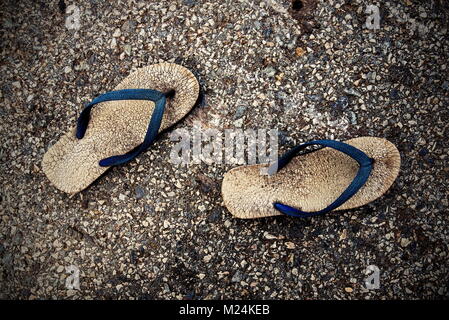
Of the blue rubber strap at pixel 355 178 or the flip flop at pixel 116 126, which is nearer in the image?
the blue rubber strap at pixel 355 178

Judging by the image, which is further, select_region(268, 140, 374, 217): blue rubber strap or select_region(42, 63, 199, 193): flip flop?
select_region(42, 63, 199, 193): flip flop

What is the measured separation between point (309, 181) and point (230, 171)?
0.96ft

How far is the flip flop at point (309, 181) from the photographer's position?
4.29ft

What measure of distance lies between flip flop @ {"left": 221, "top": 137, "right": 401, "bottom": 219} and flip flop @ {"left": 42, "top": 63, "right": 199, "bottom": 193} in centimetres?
35

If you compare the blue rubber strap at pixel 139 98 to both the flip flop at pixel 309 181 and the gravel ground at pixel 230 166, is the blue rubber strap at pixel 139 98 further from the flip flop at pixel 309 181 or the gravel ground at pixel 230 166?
the flip flop at pixel 309 181

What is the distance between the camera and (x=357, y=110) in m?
1.38

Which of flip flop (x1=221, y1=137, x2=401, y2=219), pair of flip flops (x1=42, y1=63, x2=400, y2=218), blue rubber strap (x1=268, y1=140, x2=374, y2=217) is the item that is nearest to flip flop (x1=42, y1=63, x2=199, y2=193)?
pair of flip flops (x1=42, y1=63, x2=400, y2=218)

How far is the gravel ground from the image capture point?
135 centimetres

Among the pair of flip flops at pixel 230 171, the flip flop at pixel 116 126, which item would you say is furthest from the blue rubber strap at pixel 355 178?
the flip flop at pixel 116 126

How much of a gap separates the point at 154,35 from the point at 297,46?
560 mm

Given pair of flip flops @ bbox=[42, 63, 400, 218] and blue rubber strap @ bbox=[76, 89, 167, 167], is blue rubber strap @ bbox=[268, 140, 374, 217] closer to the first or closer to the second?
pair of flip flops @ bbox=[42, 63, 400, 218]

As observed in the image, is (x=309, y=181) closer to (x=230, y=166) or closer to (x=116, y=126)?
(x=230, y=166)

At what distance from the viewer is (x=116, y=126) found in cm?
142

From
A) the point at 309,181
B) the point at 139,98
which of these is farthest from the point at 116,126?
the point at 309,181
